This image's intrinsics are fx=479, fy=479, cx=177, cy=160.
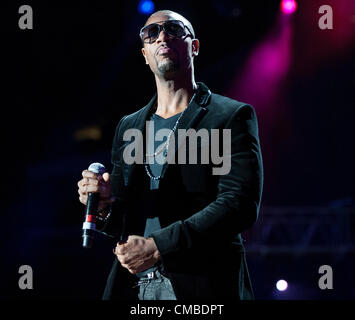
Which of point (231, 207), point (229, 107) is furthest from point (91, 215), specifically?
point (229, 107)

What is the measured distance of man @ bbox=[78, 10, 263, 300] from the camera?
6.27 feet

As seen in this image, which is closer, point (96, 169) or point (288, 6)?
point (96, 169)

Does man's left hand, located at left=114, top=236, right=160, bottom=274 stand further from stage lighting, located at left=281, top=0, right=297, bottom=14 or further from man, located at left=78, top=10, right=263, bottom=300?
stage lighting, located at left=281, top=0, right=297, bottom=14

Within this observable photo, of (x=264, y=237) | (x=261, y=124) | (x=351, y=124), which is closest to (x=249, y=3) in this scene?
(x=261, y=124)

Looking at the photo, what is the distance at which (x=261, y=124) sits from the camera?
35.1 ft

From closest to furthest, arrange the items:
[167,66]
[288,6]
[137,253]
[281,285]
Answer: [137,253] → [167,66] → [281,285] → [288,6]

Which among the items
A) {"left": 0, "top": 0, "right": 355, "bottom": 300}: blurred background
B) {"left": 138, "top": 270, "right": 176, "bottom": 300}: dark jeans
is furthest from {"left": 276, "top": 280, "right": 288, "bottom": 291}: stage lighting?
{"left": 138, "top": 270, "right": 176, "bottom": 300}: dark jeans

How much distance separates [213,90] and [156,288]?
25.1 feet

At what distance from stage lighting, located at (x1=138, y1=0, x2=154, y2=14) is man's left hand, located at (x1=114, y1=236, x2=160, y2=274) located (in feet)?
20.6

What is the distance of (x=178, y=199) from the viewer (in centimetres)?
212

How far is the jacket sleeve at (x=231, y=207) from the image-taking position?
1.90 m

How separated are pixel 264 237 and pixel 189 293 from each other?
7826 millimetres

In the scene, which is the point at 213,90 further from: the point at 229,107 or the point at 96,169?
the point at 96,169

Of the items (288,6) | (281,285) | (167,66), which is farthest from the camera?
(288,6)
